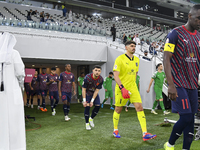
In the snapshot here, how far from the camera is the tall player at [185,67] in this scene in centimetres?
243

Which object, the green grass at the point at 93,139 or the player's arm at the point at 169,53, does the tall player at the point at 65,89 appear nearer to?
the green grass at the point at 93,139

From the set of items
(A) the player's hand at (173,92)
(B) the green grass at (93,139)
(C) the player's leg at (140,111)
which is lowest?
(B) the green grass at (93,139)

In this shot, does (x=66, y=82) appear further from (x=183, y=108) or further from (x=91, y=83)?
(x=183, y=108)

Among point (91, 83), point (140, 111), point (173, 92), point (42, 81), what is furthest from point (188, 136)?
point (42, 81)

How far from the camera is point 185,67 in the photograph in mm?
2488

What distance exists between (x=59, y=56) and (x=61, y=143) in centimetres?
806

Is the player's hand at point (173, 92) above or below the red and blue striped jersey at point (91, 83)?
above

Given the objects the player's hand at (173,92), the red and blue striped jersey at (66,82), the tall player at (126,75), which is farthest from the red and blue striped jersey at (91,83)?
the player's hand at (173,92)

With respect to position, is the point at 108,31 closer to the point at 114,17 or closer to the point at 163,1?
the point at 114,17

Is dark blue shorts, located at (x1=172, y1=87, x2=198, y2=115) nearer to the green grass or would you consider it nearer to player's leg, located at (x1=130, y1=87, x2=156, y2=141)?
the green grass

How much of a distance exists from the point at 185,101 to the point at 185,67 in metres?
0.41

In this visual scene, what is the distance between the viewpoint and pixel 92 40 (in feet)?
43.0

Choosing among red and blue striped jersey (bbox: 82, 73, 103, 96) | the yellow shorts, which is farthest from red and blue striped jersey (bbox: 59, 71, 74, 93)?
the yellow shorts

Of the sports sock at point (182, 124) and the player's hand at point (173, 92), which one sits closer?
the player's hand at point (173, 92)
